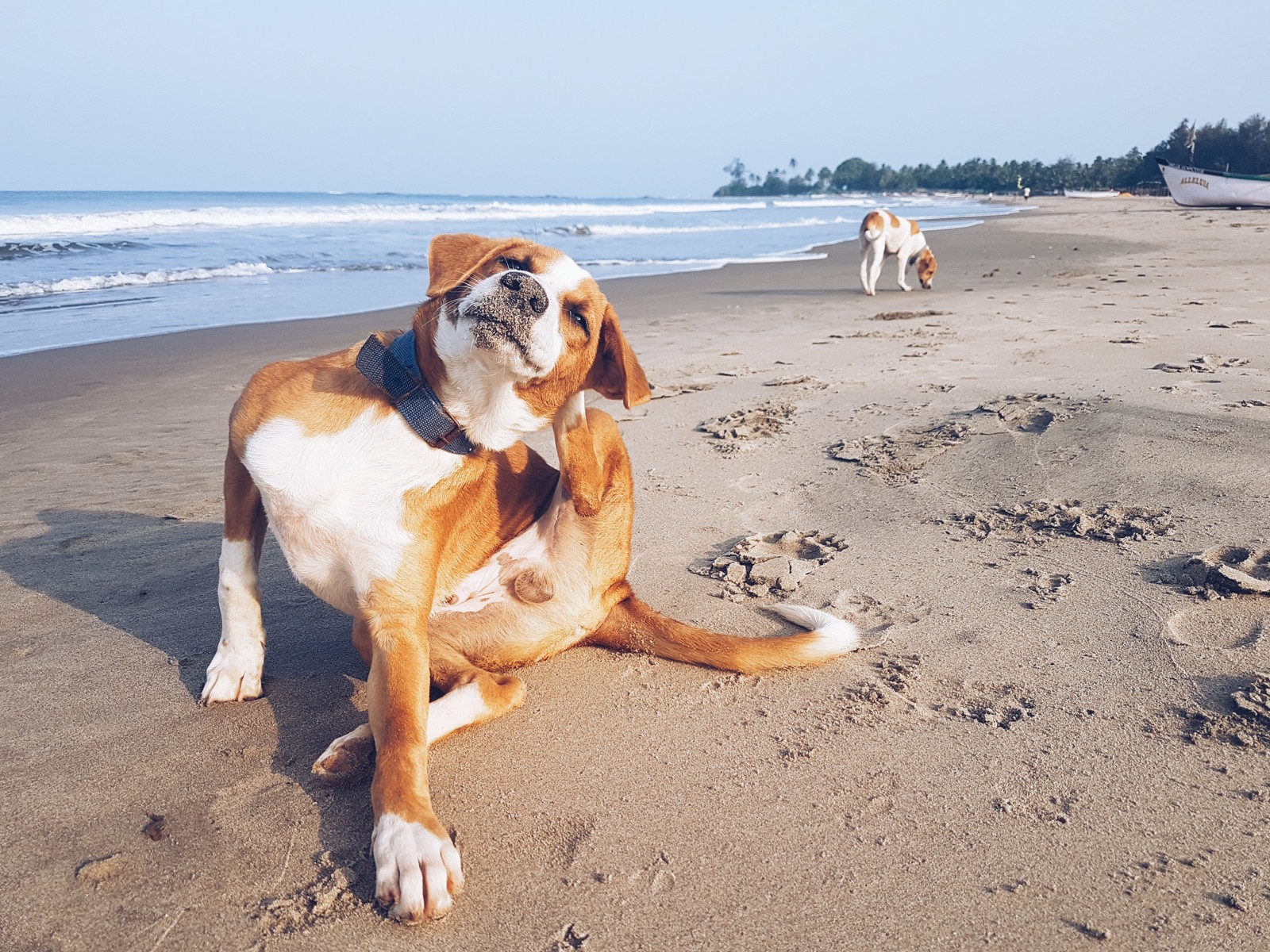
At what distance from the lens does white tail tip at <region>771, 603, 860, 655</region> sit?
9.75 feet

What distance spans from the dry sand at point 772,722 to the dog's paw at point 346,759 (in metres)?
0.07

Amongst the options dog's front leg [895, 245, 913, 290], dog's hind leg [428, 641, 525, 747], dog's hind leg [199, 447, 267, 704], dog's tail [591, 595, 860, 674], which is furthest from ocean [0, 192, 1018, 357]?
dog's tail [591, 595, 860, 674]

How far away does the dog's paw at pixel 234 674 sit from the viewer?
9.30 ft

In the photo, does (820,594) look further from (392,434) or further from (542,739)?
(392,434)

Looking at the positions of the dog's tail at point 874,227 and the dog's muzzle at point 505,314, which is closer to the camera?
the dog's muzzle at point 505,314

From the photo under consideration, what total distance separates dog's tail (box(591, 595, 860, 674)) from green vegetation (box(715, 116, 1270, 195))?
165 ft

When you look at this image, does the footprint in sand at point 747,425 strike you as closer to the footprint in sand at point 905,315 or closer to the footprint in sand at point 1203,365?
the footprint in sand at point 1203,365

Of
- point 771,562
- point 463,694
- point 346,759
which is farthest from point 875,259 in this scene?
point 346,759

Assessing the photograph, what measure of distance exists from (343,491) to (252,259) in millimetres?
17053

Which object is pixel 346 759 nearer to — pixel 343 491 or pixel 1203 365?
pixel 343 491

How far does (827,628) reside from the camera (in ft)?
9.94

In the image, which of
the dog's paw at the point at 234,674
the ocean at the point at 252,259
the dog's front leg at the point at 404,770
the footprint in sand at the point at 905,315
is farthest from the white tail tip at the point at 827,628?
the ocean at the point at 252,259

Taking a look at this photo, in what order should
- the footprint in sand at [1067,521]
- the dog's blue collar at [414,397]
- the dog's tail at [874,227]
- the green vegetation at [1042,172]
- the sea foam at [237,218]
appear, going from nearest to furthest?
the dog's blue collar at [414,397] → the footprint in sand at [1067,521] → the dog's tail at [874,227] → the sea foam at [237,218] → the green vegetation at [1042,172]

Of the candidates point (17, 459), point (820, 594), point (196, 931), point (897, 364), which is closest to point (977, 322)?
point (897, 364)
